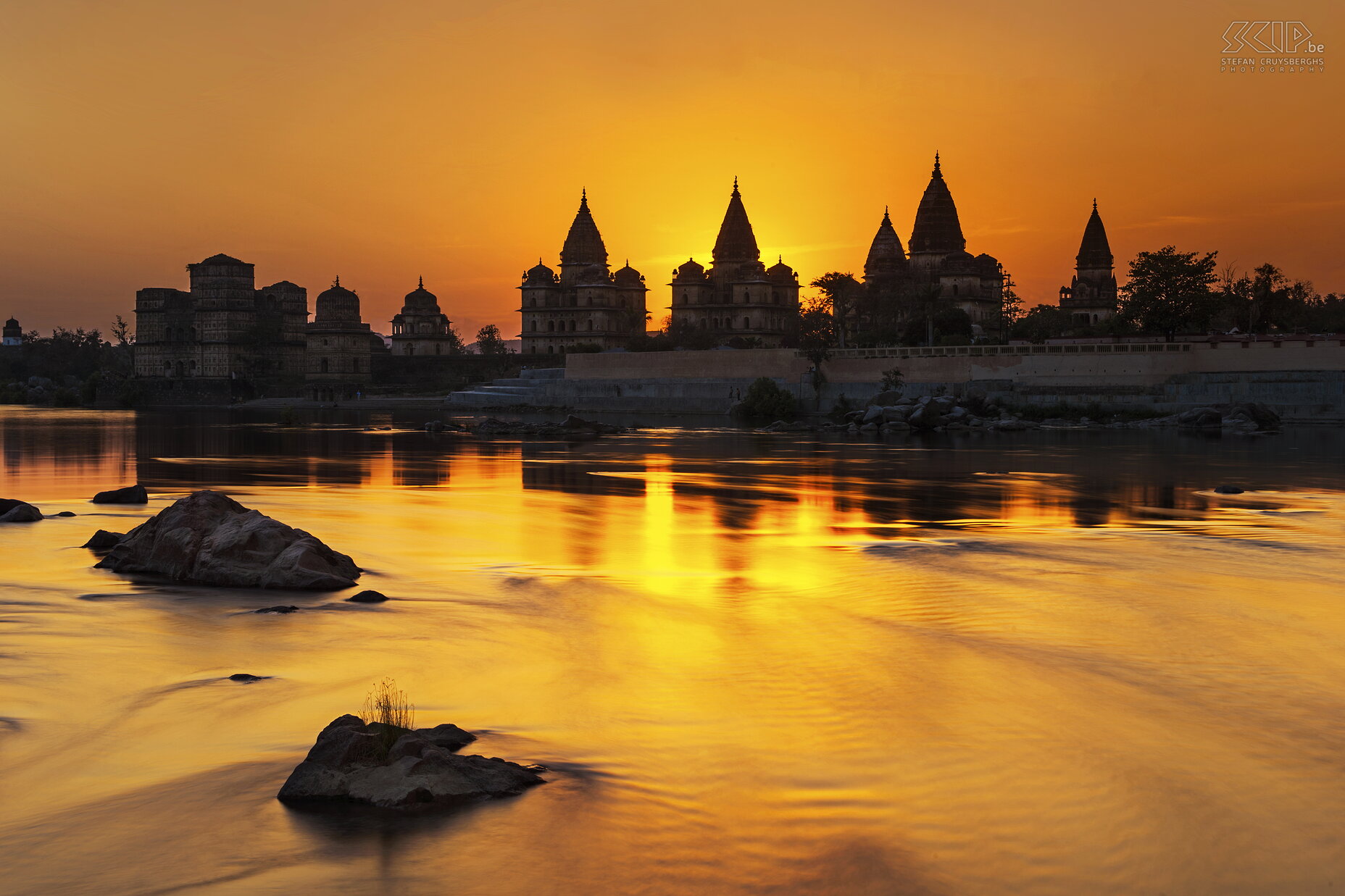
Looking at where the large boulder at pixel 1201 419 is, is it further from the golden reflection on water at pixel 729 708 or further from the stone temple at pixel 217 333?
the stone temple at pixel 217 333

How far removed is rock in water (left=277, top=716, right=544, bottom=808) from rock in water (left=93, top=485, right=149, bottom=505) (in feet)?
52.3

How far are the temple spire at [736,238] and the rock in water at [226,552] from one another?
9485cm

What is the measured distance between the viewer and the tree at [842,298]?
76.0 meters

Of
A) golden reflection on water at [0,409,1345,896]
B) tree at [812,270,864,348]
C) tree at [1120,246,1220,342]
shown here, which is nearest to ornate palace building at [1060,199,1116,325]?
tree at [812,270,864,348]

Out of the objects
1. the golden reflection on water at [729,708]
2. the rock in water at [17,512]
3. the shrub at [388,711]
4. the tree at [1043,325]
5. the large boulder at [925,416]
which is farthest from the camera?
the tree at [1043,325]

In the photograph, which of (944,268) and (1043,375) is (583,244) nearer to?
(944,268)

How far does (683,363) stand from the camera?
68.8 m

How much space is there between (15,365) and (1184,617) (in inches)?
5973

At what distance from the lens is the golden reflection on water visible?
18.6 feet

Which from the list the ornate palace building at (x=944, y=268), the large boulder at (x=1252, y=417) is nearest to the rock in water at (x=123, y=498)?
the large boulder at (x=1252, y=417)

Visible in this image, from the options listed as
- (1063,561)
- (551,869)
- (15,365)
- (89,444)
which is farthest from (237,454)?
(15,365)

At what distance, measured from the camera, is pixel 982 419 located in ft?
166

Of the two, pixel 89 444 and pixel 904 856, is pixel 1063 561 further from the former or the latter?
pixel 89 444

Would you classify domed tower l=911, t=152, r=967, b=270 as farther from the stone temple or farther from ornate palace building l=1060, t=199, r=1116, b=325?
the stone temple
